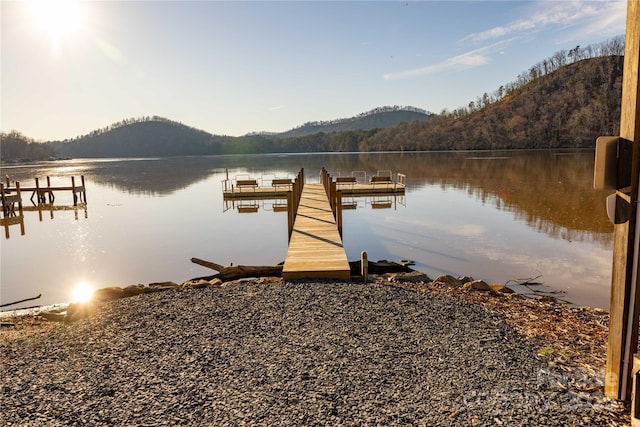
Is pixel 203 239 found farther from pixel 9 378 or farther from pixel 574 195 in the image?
pixel 574 195

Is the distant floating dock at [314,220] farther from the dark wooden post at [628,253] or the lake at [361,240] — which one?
the dark wooden post at [628,253]

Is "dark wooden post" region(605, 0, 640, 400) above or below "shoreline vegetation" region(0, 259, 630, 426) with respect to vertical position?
above

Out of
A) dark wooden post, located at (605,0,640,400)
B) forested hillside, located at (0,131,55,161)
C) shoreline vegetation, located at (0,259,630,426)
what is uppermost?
forested hillside, located at (0,131,55,161)

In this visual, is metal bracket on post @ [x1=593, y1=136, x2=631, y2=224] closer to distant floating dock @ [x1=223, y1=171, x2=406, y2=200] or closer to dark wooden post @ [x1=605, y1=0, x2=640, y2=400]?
dark wooden post @ [x1=605, y1=0, x2=640, y2=400]

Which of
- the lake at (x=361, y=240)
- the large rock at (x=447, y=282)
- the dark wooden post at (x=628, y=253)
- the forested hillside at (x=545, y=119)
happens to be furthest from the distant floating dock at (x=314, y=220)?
the forested hillside at (x=545, y=119)

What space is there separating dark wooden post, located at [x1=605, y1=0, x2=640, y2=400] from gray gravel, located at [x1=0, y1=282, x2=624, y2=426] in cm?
50

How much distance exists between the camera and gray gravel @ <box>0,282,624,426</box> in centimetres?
368

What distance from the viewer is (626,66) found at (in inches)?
130

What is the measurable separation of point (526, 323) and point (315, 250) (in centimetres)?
490

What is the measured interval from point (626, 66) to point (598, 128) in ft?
376

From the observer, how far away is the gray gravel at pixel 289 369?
12.1ft

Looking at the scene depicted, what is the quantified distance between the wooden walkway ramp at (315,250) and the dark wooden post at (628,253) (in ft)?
15.8

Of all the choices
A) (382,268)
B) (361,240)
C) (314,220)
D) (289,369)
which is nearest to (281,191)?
(361,240)

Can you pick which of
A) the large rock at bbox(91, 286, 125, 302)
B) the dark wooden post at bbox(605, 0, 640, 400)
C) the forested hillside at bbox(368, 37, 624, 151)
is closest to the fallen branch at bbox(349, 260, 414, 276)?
the large rock at bbox(91, 286, 125, 302)
